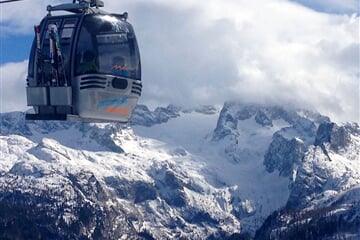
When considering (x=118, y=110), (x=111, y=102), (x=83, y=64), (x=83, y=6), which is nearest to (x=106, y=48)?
(x=83, y=64)

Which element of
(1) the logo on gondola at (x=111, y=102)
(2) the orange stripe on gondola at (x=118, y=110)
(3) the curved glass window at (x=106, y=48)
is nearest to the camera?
(3) the curved glass window at (x=106, y=48)

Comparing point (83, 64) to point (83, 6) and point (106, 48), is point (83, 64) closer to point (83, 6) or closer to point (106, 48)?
point (106, 48)

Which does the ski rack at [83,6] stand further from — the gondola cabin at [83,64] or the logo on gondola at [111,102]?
the logo on gondola at [111,102]

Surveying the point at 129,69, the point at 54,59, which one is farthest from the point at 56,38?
the point at 129,69

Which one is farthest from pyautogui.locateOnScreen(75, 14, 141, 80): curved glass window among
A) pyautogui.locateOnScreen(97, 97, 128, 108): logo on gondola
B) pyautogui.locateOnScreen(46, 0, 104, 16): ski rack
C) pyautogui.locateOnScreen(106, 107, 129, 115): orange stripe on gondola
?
pyautogui.locateOnScreen(106, 107, 129, 115): orange stripe on gondola

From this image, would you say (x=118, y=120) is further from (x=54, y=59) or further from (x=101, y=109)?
(x=54, y=59)

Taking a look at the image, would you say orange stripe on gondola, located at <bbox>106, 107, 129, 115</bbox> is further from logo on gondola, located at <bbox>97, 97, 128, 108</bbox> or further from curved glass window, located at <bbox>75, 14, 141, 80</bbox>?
curved glass window, located at <bbox>75, 14, 141, 80</bbox>

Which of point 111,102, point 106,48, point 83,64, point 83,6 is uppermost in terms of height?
point 83,6

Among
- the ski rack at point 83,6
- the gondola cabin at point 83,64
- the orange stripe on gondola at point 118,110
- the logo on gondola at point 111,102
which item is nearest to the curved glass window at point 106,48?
the gondola cabin at point 83,64
